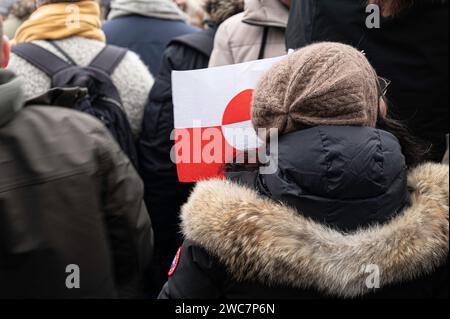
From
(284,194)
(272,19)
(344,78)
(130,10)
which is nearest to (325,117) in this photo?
(344,78)

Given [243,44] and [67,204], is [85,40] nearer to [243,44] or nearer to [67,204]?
[243,44]

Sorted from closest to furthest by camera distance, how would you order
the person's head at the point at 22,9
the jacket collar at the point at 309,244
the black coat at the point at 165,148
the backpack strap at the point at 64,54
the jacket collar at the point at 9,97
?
the jacket collar at the point at 9,97 < the jacket collar at the point at 309,244 < the backpack strap at the point at 64,54 < the black coat at the point at 165,148 < the person's head at the point at 22,9

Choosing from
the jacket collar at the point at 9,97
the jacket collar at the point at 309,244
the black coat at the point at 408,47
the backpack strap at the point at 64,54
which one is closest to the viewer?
the jacket collar at the point at 9,97

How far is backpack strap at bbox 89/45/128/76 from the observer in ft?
8.98

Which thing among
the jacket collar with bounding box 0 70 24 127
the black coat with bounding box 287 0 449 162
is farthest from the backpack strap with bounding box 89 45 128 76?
the jacket collar with bounding box 0 70 24 127

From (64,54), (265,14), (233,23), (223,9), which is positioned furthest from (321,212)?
(223,9)

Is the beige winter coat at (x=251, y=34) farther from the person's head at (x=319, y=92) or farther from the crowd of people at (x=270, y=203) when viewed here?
the person's head at (x=319, y=92)

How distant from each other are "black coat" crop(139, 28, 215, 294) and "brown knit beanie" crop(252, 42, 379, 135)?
1374 mm

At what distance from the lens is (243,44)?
2.77 m

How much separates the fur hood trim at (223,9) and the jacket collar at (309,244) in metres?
1.72

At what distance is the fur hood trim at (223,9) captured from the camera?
3119mm

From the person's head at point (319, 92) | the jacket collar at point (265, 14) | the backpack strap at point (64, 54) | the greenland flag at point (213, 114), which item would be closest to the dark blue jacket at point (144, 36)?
the backpack strap at point (64, 54)

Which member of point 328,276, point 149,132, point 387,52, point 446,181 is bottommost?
point 149,132

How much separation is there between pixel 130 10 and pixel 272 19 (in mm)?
1159
